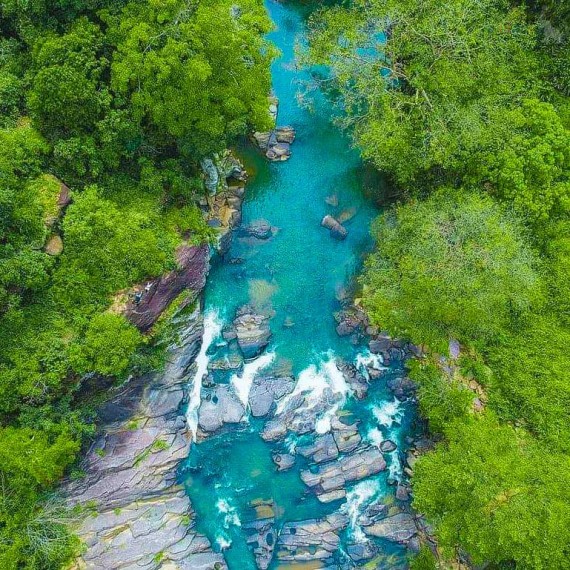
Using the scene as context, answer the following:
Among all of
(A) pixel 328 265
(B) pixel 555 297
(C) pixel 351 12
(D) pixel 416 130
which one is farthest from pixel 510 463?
(C) pixel 351 12

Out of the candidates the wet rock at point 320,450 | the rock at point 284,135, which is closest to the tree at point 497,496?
the wet rock at point 320,450

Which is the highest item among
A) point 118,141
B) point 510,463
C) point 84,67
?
point 84,67

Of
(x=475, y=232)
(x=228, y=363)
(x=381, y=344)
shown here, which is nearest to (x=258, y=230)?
(x=228, y=363)

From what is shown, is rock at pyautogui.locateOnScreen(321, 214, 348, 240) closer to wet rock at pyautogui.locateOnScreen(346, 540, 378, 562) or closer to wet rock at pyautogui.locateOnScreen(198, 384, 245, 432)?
wet rock at pyautogui.locateOnScreen(198, 384, 245, 432)

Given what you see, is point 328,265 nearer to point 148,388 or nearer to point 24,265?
point 148,388


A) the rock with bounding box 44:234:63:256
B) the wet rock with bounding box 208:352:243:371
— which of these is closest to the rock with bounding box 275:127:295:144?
the wet rock with bounding box 208:352:243:371

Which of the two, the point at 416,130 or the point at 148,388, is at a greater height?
the point at 416,130

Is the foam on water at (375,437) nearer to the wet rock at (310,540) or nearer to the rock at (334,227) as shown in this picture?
the wet rock at (310,540)
